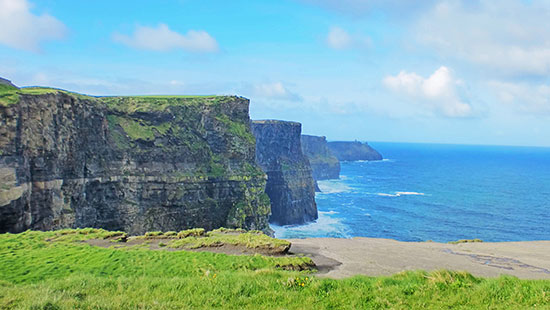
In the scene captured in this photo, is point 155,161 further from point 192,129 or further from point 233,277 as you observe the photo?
point 233,277

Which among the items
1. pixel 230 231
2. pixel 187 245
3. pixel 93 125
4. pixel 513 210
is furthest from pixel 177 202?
pixel 513 210

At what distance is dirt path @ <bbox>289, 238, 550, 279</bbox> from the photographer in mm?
20500

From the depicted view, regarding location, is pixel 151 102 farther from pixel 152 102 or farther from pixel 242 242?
pixel 242 242

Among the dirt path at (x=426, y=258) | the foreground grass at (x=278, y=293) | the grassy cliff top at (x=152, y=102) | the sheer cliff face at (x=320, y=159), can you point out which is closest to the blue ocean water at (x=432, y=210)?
the sheer cliff face at (x=320, y=159)

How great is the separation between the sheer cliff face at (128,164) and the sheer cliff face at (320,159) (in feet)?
296

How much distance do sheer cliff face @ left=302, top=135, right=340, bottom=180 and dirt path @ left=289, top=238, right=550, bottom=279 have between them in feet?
389

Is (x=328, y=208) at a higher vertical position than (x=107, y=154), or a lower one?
lower

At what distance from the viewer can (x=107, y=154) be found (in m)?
46.1

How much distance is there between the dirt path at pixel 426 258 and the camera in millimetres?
20500

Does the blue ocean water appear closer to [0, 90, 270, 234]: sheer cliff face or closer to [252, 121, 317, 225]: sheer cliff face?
[252, 121, 317, 225]: sheer cliff face

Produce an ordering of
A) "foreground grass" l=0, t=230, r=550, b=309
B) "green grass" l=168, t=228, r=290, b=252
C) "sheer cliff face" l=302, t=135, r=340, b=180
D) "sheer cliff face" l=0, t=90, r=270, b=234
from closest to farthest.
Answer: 1. "foreground grass" l=0, t=230, r=550, b=309
2. "green grass" l=168, t=228, r=290, b=252
3. "sheer cliff face" l=0, t=90, r=270, b=234
4. "sheer cliff face" l=302, t=135, r=340, b=180

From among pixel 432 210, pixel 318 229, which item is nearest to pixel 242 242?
pixel 318 229

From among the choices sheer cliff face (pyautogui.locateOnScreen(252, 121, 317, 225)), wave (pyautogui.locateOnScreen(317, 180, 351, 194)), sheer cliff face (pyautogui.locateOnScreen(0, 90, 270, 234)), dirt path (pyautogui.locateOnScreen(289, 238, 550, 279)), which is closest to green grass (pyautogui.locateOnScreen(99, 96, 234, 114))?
sheer cliff face (pyautogui.locateOnScreen(0, 90, 270, 234))

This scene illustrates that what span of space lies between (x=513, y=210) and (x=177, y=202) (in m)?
78.0
